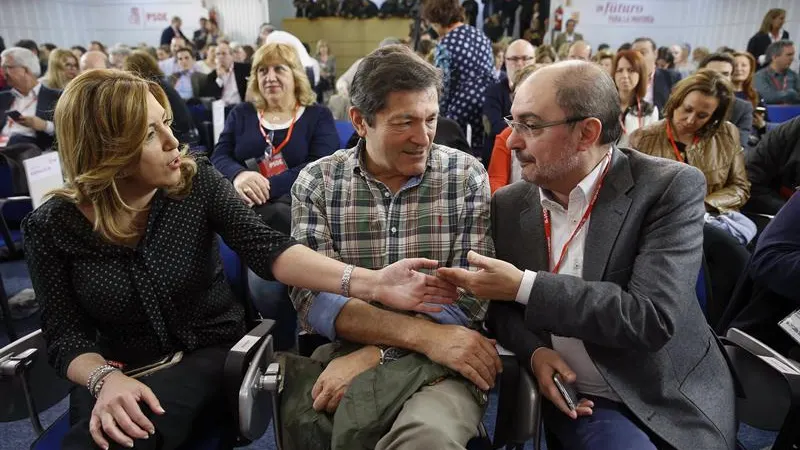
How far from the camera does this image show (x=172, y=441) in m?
1.30

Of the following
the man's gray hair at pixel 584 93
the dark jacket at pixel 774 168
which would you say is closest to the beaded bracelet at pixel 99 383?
the man's gray hair at pixel 584 93

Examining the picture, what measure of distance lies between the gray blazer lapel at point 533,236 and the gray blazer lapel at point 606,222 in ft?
0.41

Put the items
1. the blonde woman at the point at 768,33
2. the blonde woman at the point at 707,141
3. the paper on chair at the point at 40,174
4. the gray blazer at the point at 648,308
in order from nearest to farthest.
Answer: the gray blazer at the point at 648,308, the paper on chair at the point at 40,174, the blonde woman at the point at 707,141, the blonde woman at the point at 768,33

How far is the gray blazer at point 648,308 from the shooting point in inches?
50.3

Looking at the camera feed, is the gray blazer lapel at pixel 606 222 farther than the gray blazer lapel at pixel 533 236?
No

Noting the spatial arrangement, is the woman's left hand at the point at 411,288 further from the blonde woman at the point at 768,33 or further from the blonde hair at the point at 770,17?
the blonde hair at the point at 770,17

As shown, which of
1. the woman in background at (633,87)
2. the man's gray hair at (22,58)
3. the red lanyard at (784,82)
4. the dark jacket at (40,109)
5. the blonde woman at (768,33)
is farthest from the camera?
the blonde woman at (768,33)

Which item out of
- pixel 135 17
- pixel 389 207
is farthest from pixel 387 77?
pixel 135 17

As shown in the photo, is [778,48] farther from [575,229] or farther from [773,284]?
[575,229]

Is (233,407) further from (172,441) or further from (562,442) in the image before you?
(562,442)

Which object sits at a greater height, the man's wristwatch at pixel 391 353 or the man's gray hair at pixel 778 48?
the man's gray hair at pixel 778 48

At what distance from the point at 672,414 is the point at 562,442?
29 cm

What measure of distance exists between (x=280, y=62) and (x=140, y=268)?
193cm

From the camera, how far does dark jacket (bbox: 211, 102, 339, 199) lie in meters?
2.98
